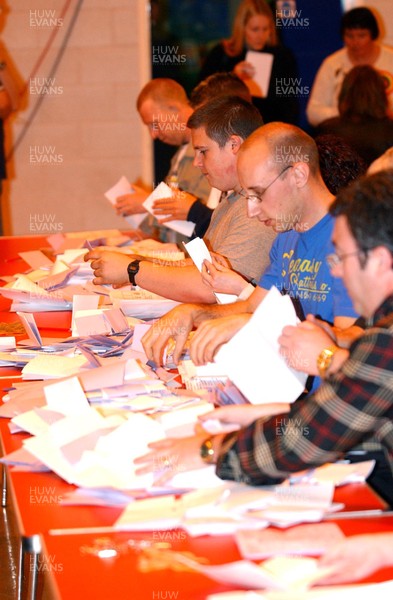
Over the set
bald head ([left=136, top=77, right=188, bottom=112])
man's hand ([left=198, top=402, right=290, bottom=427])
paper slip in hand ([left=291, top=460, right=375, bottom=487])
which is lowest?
paper slip in hand ([left=291, top=460, right=375, bottom=487])

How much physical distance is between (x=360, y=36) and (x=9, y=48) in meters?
2.24

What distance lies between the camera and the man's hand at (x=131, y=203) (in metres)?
3.94

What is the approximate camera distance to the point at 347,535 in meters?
1.39

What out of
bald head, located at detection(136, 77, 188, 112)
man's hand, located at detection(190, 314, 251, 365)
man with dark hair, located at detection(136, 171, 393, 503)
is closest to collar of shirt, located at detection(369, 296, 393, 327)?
man with dark hair, located at detection(136, 171, 393, 503)

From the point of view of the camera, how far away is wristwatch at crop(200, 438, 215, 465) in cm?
154

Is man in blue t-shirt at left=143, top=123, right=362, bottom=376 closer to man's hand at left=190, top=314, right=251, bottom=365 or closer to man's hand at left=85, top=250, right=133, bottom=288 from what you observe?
man's hand at left=190, top=314, right=251, bottom=365

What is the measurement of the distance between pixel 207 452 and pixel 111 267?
1.34 m

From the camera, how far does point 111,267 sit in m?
2.81

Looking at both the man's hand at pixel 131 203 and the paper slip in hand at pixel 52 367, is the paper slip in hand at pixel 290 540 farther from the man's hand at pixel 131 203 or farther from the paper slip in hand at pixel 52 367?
the man's hand at pixel 131 203

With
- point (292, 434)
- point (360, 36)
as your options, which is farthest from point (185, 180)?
point (292, 434)

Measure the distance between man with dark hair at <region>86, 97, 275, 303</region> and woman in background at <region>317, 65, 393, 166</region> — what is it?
141 cm

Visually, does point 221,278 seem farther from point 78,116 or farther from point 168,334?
point 78,116

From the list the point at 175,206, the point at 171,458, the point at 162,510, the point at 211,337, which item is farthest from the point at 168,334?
the point at 175,206

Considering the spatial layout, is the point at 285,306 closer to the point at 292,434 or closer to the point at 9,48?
the point at 292,434
